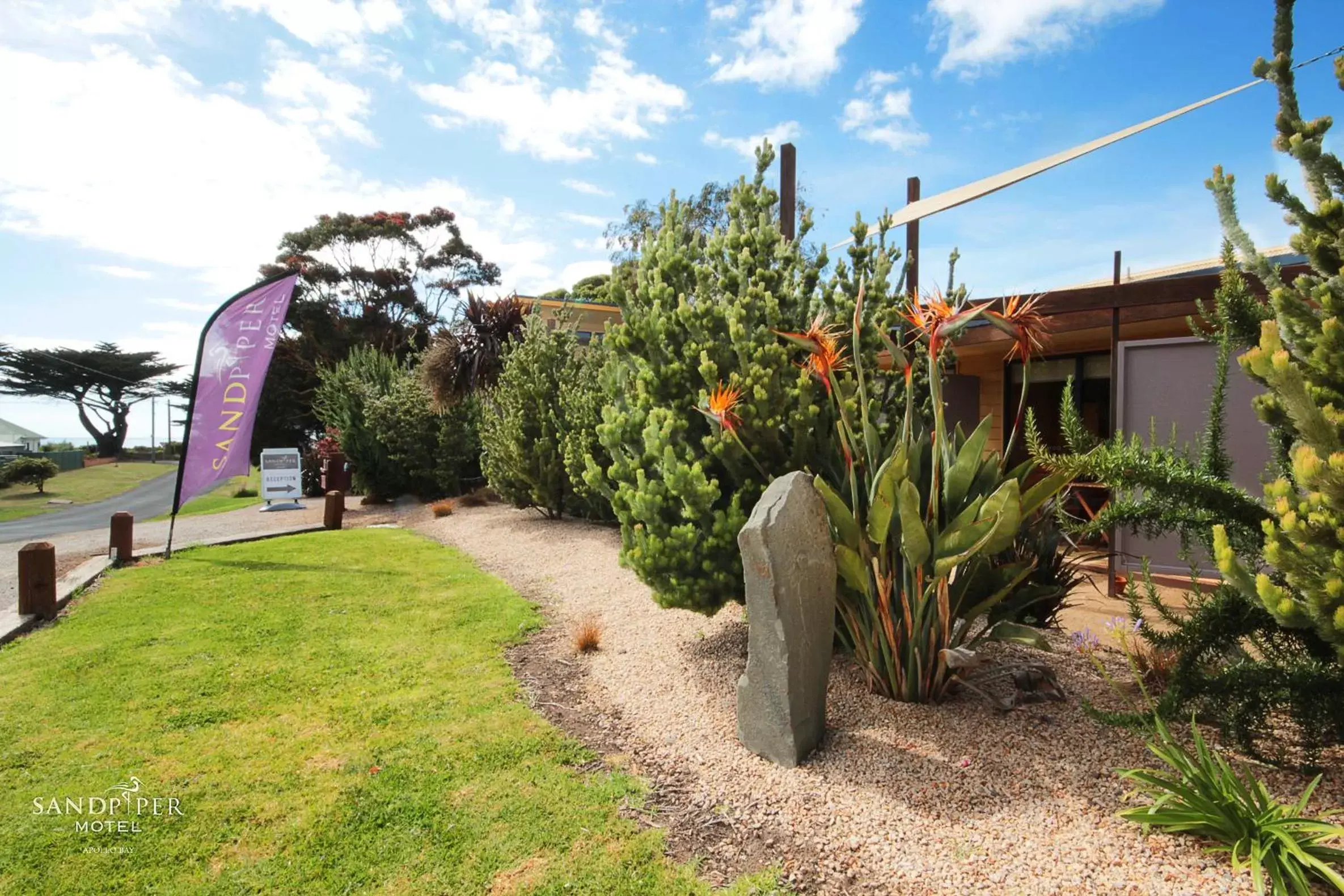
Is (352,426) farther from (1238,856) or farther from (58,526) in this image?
(1238,856)

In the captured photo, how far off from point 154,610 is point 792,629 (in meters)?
6.22

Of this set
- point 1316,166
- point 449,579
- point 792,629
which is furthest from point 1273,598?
point 449,579

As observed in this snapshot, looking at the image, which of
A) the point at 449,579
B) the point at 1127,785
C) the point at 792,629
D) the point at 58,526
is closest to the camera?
the point at 1127,785

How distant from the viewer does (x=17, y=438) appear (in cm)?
3503

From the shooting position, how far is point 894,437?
4598 mm

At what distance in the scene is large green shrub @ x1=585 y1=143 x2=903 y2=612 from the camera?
14.5 ft

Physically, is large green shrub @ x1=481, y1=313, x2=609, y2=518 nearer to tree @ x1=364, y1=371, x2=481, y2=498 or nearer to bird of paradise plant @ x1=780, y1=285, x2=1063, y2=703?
tree @ x1=364, y1=371, x2=481, y2=498

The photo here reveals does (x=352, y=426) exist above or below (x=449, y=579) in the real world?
above

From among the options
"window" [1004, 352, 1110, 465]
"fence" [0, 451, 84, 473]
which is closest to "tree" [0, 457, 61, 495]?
"fence" [0, 451, 84, 473]

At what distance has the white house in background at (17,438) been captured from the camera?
32906 millimetres

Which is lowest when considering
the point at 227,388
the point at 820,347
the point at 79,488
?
the point at 79,488

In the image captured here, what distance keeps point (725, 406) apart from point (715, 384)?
1.17 feet

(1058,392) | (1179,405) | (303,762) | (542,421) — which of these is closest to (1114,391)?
(1179,405)

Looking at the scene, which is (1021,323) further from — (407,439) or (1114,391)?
(407,439)
